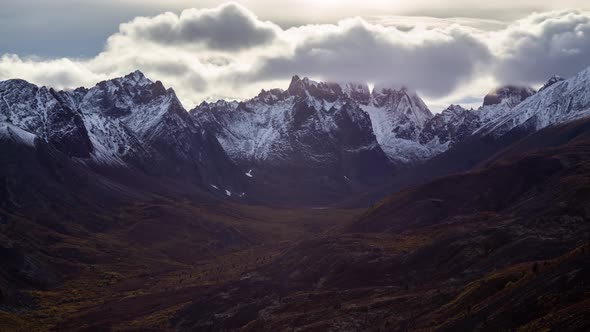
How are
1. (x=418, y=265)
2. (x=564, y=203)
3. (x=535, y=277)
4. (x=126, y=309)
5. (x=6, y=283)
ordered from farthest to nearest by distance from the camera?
(x=6, y=283), (x=126, y=309), (x=564, y=203), (x=418, y=265), (x=535, y=277)

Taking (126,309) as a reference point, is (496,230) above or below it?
above

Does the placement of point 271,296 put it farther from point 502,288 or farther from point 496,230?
point 502,288

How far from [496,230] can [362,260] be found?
86.7 feet

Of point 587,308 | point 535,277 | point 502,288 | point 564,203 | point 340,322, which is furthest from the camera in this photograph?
point 564,203

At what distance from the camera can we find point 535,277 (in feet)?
281

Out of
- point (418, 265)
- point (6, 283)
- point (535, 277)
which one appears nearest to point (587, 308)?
point (535, 277)

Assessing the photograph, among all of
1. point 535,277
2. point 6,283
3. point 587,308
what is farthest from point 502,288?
point 6,283

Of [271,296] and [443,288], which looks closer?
[443,288]

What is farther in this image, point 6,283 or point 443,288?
point 6,283

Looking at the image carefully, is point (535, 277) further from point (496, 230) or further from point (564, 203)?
point (564, 203)

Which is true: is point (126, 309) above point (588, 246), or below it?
below

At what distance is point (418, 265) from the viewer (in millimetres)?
134250

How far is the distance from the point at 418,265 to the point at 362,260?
1637 cm

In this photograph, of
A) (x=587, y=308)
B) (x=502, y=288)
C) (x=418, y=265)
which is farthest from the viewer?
(x=418, y=265)
